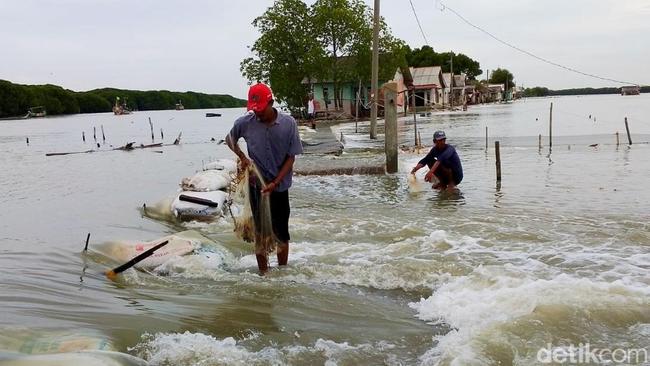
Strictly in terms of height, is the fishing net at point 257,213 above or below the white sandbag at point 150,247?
above

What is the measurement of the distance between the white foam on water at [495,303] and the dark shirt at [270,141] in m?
1.76

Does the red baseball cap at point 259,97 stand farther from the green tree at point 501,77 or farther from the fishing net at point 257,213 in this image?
the green tree at point 501,77

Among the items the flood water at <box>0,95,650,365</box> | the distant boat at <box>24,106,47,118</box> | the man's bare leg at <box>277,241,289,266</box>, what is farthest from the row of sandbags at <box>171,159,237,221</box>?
the distant boat at <box>24,106,47,118</box>

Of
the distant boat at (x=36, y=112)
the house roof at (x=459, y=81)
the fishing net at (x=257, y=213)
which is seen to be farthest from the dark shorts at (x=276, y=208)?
the distant boat at (x=36, y=112)

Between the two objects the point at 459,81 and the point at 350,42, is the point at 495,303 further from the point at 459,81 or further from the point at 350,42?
the point at 459,81

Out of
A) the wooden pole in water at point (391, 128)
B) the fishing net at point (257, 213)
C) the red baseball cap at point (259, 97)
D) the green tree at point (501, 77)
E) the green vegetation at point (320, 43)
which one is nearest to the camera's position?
the red baseball cap at point (259, 97)

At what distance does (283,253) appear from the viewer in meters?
5.58

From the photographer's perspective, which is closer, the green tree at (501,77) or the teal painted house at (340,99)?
the teal painted house at (340,99)

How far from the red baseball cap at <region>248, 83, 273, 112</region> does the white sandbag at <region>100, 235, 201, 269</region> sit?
1.93m

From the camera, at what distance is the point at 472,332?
3789 millimetres

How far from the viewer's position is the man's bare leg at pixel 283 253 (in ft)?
18.1

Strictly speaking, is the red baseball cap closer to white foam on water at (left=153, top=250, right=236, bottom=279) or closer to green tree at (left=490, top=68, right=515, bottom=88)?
white foam on water at (left=153, top=250, right=236, bottom=279)

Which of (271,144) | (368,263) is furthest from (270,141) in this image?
(368,263)

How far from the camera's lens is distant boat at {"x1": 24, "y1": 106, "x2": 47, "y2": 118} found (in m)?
111
